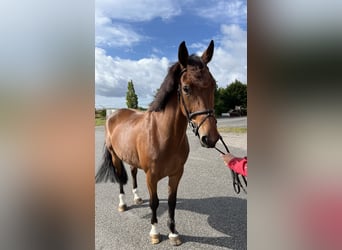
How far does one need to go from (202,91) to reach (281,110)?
34.4 inches

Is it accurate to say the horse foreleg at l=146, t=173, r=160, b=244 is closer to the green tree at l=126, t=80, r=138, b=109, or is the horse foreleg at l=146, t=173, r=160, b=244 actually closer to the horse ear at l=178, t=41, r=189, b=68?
the green tree at l=126, t=80, r=138, b=109

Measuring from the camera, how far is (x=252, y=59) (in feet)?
1.54

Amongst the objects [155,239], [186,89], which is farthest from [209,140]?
[155,239]

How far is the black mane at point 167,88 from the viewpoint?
1.48 meters

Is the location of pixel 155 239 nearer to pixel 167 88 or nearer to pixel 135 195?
pixel 135 195

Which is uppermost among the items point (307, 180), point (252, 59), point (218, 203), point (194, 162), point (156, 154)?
point (252, 59)

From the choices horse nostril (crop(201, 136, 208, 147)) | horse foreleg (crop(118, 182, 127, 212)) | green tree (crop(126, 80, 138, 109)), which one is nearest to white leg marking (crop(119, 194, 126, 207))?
horse foreleg (crop(118, 182, 127, 212))

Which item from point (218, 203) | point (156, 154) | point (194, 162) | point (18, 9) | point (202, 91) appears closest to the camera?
point (18, 9)

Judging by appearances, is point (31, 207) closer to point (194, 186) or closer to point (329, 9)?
point (329, 9)

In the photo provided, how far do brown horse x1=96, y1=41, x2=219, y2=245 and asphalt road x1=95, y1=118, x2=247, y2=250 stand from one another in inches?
6.2

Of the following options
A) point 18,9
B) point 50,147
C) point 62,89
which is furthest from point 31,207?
point 18,9

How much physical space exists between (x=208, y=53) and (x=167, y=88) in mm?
344

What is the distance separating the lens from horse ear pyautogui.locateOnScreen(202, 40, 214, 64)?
1.36m

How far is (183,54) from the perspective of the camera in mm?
1345
